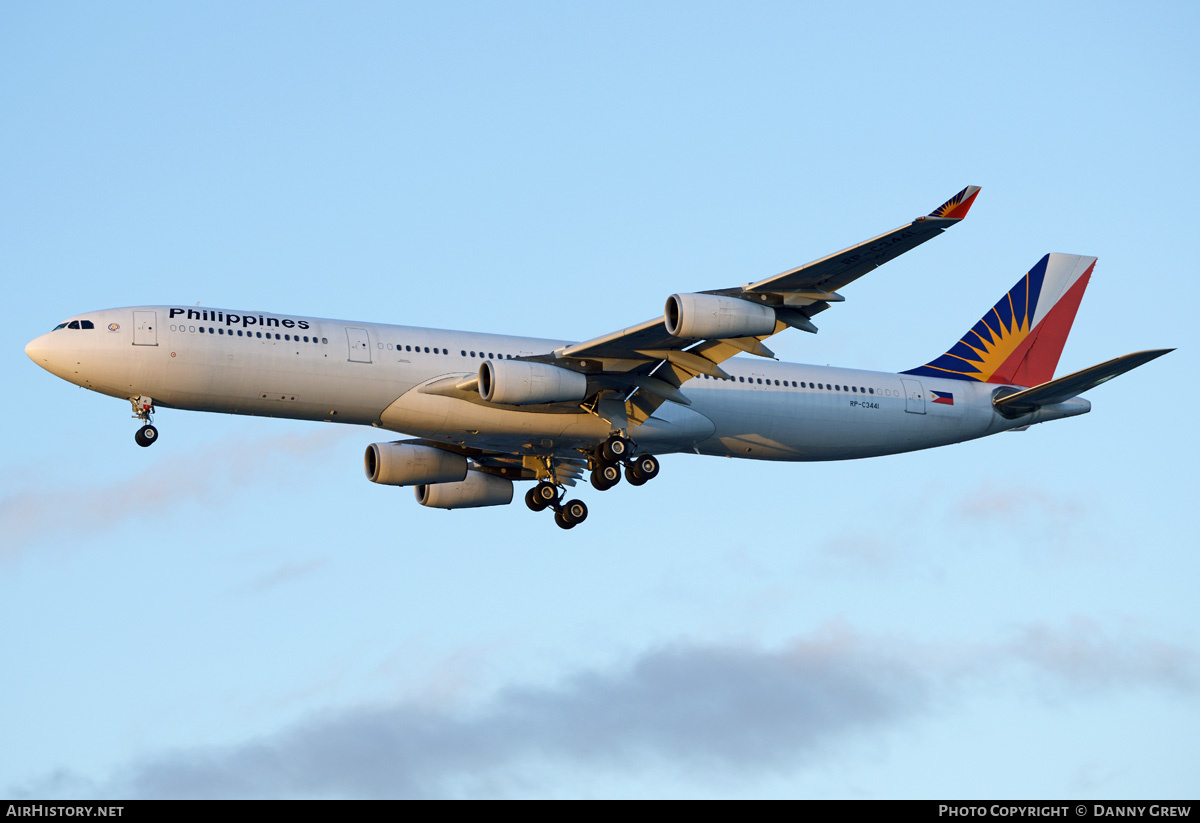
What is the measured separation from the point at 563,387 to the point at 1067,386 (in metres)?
17.3

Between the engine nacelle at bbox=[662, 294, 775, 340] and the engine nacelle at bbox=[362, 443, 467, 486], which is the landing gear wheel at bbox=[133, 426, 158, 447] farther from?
the engine nacelle at bbox=[662, 294, 775, 340]

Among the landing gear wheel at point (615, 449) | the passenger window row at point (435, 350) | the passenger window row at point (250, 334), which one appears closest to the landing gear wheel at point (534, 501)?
the landing gear wheel at point (615, 449)

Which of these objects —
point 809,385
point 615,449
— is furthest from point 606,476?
point 809,385

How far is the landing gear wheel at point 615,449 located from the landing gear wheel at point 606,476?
291 millimetres

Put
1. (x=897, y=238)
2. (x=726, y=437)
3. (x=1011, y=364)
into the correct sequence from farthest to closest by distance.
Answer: (x=1011, y=364), (x=726, y=437), (x=897, y=238)

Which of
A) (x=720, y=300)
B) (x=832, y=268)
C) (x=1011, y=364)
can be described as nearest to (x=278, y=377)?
(x=720, y=300)

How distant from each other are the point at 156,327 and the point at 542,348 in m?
11.5

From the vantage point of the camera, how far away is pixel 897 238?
38094 mm

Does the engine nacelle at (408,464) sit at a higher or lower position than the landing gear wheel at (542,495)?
higher

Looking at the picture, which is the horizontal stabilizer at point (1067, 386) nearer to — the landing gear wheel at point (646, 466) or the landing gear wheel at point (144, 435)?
the landing gear wheel at point (646, 466)

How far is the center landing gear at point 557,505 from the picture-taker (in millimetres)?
49938

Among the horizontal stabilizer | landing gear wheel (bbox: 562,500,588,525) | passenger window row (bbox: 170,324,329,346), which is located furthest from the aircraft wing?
the horizontal stabilizer
